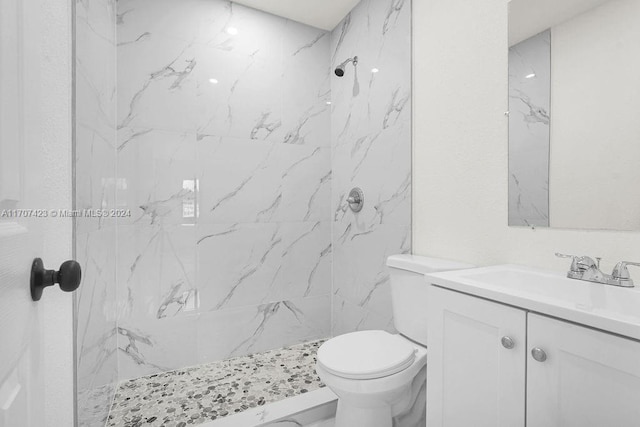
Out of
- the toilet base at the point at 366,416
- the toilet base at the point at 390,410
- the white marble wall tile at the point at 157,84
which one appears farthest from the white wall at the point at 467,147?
the white marble wall tile at the point at 157,84

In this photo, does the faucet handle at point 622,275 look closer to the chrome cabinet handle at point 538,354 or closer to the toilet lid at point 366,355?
the chrome cabinet handle at point 538,354

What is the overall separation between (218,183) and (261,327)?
1.09 metres

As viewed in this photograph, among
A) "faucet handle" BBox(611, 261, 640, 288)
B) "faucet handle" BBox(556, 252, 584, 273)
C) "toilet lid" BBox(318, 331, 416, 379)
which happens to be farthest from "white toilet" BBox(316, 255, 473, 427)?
"faucet handle" BBox(611, 261, 640, 288)

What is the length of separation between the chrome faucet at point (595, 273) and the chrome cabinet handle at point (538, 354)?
421mm

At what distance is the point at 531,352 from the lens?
0.84 m

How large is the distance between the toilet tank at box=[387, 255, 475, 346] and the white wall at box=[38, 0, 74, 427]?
4.30ft

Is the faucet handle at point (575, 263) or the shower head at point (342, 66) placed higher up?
the shower head at point (342, 66)

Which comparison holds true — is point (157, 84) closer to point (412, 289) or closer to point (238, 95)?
point (238, 95)

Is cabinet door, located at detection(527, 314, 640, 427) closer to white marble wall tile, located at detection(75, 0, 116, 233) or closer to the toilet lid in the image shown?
the toilet lid

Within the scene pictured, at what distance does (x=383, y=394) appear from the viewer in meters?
1.32

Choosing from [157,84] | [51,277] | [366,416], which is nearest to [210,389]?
[366,416]

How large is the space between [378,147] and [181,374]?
1.94 m

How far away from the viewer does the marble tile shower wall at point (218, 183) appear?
2010 mm

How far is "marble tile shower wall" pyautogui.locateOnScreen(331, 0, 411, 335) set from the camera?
6.52 ft
